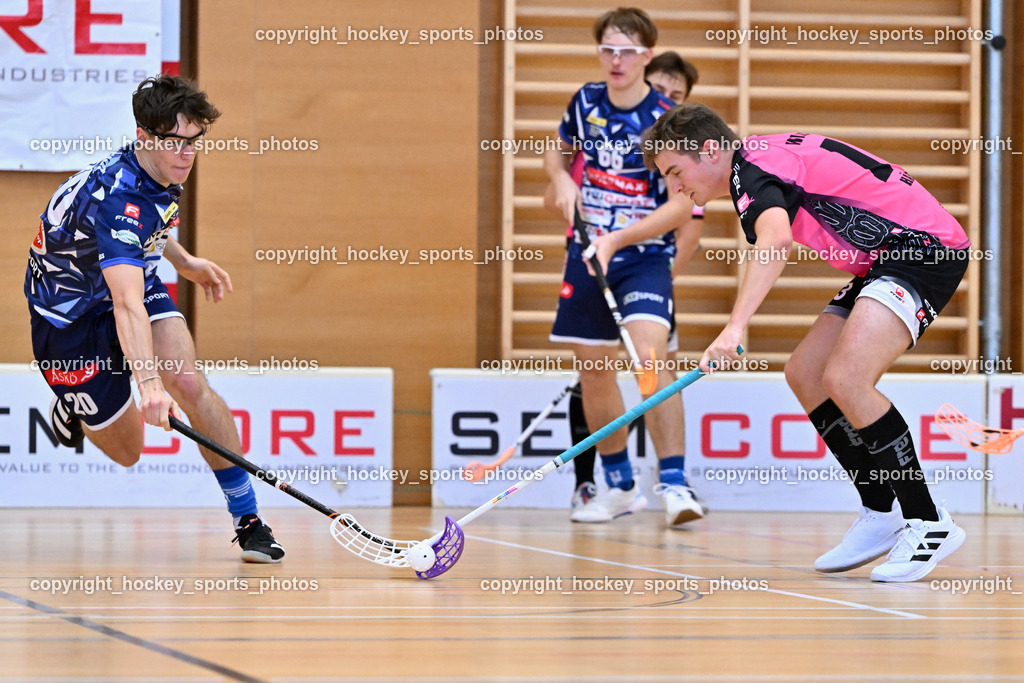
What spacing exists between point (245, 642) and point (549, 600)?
28.5 inches

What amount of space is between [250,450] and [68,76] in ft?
5.58

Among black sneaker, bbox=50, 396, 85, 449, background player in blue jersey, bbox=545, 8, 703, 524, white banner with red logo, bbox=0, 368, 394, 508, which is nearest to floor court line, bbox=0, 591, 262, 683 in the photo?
black sneaker, bbox=50, 396, 85, 449

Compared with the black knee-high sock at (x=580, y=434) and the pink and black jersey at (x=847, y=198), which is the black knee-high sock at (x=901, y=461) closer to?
the pink and black jersey at (x=847, y=198)

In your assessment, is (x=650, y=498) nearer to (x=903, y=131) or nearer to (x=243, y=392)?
(x=243, y=392)

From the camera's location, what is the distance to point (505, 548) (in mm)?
3326

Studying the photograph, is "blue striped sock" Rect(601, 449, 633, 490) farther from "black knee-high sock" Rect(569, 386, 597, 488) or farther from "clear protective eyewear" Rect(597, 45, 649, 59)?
"clear protective eyewear" Rect(597, 45, 649, 59)

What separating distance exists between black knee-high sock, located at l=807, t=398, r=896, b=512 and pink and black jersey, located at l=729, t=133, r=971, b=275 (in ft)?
1.31

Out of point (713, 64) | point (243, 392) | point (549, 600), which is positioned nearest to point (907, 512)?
point (549, 600)

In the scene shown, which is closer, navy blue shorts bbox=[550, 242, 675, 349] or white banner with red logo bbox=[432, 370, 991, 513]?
navy blue shorts bbox=[550, 242, 675, 349]

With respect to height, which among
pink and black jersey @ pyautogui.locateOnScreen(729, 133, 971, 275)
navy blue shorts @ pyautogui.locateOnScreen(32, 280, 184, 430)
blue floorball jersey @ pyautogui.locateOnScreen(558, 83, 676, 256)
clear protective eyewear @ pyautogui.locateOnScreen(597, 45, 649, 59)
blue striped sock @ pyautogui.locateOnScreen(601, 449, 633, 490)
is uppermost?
clear protective eyewear @ pyautogui.locateOnScreen(597, 45, 649, 59)

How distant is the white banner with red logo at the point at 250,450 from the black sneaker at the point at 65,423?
1020 millimetres

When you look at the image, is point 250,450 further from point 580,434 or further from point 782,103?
point 782,103

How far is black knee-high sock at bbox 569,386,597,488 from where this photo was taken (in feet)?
13.9

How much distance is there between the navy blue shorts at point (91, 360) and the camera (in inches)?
119
